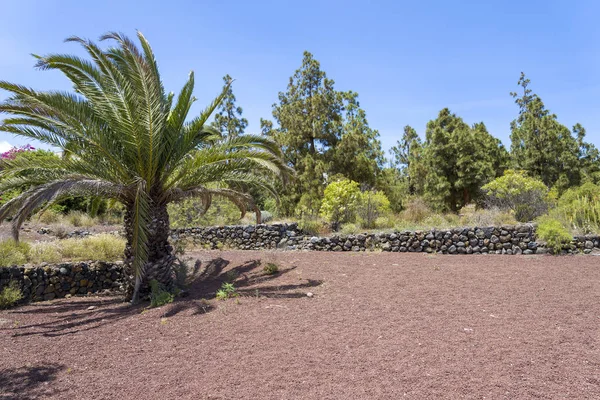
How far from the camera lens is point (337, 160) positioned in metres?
20.8

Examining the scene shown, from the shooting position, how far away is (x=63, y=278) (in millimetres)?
8734

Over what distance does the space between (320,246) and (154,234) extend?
20.6ft

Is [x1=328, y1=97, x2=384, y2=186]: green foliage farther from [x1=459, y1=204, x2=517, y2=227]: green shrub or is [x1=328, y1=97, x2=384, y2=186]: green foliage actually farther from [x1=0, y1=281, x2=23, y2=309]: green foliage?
[x1=0, y1=281, x2=23, y2=309]: green foliage

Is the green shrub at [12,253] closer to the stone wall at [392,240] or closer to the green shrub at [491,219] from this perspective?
the stone wall at [392,240]

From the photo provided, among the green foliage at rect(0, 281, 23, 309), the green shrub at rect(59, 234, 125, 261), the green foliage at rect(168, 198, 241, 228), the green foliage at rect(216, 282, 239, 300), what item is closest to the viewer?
the green foliage at rect(216, 282, 239, 300)

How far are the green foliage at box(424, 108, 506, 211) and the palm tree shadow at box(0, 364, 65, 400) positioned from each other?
809 inches

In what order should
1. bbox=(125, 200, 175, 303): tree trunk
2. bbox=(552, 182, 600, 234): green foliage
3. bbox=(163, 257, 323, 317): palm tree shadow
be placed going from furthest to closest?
1. bbox=(552, 182, 600, 234): green foliage
2. bbox=(125, 200, 175, 303): tree trunk
3. bbox=(163, 257, 323, 317): palm tree shadow

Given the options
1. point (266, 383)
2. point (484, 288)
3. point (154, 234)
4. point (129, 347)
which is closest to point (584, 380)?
point (266, 383)

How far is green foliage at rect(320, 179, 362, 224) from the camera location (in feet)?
48.9

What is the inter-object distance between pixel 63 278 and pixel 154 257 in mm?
2616

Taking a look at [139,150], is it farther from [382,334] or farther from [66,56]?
[382,334]

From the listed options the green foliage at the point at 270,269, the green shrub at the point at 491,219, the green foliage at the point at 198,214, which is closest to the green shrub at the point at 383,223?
the green shrub at the point at 491,219

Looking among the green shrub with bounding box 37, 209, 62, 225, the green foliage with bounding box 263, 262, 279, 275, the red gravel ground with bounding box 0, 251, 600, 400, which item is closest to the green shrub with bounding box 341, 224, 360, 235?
the green foliage with bounding box 263, 262, 279, 275

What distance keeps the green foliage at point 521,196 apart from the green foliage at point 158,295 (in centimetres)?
1199
